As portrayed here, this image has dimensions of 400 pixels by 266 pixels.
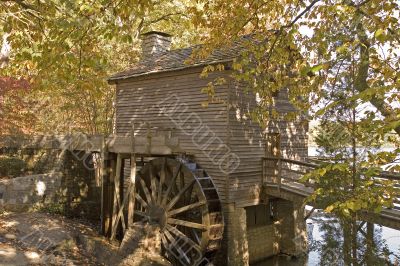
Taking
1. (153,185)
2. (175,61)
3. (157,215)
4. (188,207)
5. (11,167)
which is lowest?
(157,215)

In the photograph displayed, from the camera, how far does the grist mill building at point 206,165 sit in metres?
12.5

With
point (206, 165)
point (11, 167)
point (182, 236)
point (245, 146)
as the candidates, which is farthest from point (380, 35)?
point (11, 167)

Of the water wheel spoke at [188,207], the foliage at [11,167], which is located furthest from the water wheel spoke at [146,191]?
the foliage at [11,167]

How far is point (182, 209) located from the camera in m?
12.6

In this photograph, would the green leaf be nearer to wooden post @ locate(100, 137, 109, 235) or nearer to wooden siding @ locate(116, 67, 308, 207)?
wooden siding @ locate(116, 67, 308, 207)

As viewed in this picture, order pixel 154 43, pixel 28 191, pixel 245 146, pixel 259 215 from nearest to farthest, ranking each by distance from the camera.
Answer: pixel 245 146, pixel 28 191, pixel 259 215, pixel 154 43

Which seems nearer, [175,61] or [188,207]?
[188,207]

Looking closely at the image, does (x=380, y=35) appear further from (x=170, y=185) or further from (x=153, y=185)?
(x=153, y=185)

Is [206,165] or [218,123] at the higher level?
[218,123]

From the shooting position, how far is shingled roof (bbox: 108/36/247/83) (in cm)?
1292

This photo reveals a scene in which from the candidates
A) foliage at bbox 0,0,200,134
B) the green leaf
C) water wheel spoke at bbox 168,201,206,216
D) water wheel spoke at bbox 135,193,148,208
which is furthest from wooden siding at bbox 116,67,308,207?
the green leaf

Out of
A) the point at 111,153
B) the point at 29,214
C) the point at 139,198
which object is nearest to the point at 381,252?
the point at 139,198

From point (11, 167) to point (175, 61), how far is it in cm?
958

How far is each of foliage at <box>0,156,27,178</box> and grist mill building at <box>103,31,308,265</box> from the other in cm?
549
